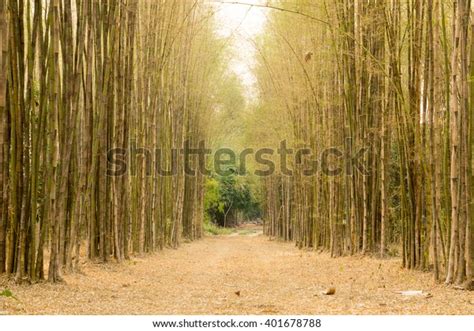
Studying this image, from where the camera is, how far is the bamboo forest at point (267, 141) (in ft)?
15.7

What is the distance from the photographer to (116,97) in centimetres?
808

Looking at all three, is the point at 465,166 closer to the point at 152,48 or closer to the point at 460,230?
the point at 460,230

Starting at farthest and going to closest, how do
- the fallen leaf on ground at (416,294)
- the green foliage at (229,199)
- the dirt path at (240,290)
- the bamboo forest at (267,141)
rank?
the green foliage at (229,199) < the bamboo forest at (267,141) < the fallen leaf on ground at (416,294) < the dirt path at (240,290)

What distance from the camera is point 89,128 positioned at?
265 inches

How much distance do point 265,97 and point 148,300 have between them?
11.8 metres

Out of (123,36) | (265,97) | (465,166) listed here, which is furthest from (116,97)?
(265,97)

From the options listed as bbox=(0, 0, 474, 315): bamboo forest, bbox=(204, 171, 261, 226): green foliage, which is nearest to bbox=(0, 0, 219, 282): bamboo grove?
bbox=(0, 0, 474, 315): bamboo forest

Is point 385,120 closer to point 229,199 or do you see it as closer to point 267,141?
point 267,141

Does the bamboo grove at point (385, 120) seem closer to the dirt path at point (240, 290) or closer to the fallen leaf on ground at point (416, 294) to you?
the fallen leaf on ground at point (416, 294)

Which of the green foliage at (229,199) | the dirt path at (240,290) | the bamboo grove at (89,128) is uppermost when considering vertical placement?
the bamboo grove at (89,128)

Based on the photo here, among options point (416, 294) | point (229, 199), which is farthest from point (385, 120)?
point (229, 199)

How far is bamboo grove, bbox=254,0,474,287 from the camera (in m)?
4.86

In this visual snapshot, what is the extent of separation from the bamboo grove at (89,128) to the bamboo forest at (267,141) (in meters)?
0.02

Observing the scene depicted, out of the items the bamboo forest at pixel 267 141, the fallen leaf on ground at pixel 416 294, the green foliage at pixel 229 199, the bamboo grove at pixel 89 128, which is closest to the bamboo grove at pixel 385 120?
the bamboo forest at pixel 267 141
